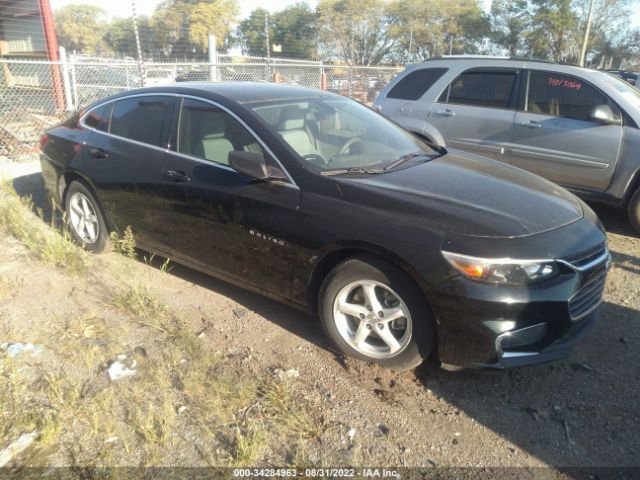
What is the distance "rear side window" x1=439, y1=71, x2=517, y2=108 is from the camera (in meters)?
6.14

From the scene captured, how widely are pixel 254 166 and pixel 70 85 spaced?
11.0 meters

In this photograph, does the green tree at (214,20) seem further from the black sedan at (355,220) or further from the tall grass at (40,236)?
the black sedan at (355,220)

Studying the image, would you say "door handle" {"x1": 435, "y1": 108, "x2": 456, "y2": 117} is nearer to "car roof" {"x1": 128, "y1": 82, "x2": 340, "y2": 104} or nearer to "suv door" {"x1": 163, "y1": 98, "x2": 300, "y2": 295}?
"car roof" {"x1": 128, "y1": 82, "x2": 340, "y2": 104}

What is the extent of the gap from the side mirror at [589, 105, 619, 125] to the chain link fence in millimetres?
4779

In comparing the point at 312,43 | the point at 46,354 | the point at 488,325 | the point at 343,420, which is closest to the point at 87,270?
the point at 46,354

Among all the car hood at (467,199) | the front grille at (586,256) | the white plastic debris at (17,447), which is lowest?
the white plastic debris at (17,447)

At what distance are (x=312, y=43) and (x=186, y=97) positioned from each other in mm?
39569

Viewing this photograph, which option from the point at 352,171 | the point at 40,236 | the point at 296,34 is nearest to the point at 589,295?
the point at 352,171

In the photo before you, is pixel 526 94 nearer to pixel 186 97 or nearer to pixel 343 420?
pixel 186 97

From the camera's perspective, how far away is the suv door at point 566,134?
542cm

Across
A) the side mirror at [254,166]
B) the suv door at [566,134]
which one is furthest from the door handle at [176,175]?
the suv door at [566,134]

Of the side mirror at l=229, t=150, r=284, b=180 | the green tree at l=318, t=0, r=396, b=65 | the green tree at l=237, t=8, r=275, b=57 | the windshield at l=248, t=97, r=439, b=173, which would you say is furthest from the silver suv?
the green tree at l=237, t=8, r=275, b=57

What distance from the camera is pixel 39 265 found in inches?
178

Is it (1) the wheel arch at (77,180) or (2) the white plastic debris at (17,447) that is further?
(1) the wheel arch at (77,180)
